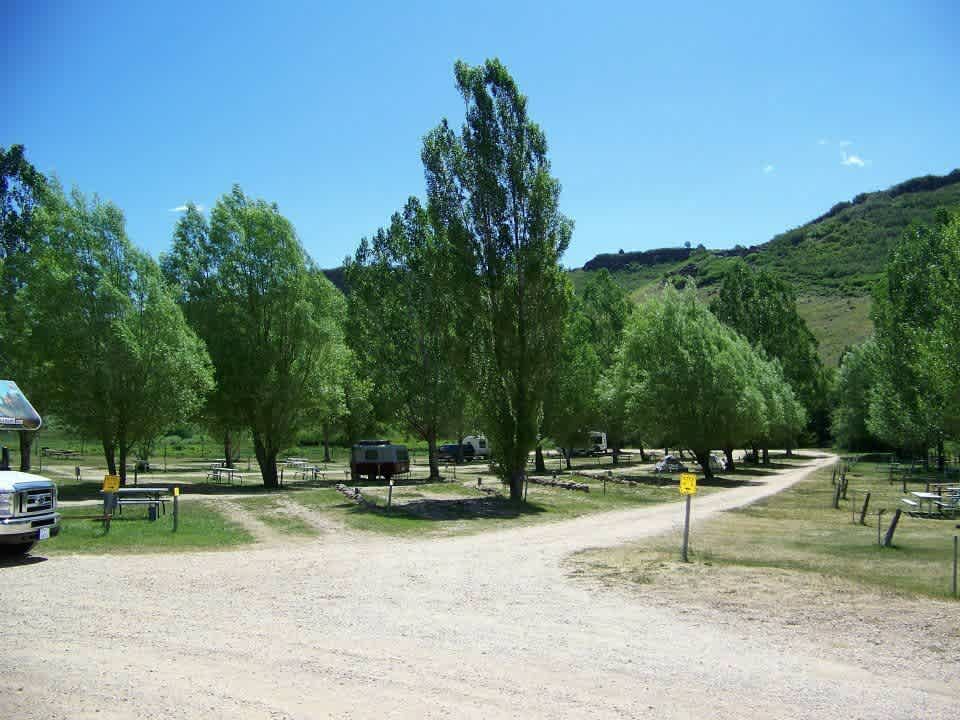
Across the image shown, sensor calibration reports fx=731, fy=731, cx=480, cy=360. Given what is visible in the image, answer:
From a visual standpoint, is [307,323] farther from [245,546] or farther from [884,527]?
[884,527]

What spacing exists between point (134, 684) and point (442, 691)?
2.72 metres

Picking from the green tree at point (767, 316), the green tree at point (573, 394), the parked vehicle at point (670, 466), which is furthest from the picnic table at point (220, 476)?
the green tree at point (767, 316)

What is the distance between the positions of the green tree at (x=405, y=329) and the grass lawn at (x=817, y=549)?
54.0 feet

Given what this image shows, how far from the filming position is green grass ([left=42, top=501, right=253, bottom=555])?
48.1ft

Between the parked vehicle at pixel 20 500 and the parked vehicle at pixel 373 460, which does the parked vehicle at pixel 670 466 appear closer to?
the parked vehicle at pixel 373 460

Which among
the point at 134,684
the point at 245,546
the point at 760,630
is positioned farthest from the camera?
the point at 245,546

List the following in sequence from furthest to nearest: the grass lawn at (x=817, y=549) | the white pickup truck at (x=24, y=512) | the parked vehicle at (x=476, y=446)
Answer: the parked vehicle at (x=476, y=446)
the grass lawn at (x=817, y=549)
the white pickup truck at (x=24, y=512)

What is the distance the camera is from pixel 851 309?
475 feet

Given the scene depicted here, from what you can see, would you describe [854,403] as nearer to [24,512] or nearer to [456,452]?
[456,452]

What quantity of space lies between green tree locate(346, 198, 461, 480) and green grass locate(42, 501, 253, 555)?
17.6 m

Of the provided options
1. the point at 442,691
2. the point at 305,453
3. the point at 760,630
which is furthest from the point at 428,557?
the point at 305,453

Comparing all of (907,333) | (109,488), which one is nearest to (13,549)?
(109,488)

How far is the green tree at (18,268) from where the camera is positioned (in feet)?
89.5

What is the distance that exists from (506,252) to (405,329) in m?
12.2
